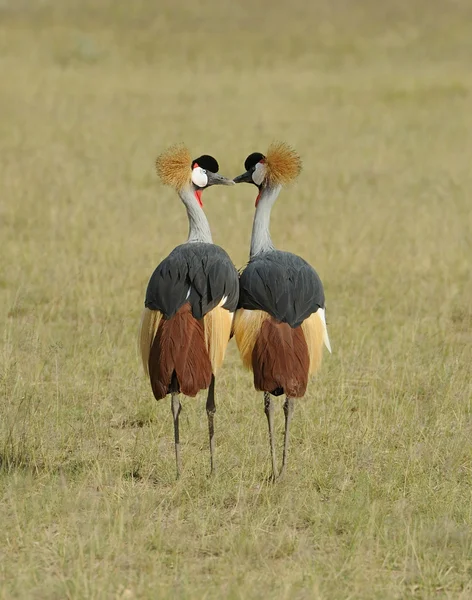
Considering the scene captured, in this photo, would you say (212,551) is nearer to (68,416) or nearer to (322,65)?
(68,416)

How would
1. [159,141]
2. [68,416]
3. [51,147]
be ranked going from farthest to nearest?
[159,141] < [51,147] < [68,416]

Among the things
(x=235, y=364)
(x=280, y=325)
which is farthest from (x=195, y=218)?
(x=235, y=364)

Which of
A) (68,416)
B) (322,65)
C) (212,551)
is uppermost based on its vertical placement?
(322,65)

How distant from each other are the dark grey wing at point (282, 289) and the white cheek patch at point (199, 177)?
62 centimetres

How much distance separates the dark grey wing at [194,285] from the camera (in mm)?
5316

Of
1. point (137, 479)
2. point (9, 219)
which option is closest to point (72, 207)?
point (9, 219)

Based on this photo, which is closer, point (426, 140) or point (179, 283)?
point (179, 283)

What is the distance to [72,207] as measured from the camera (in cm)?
1235

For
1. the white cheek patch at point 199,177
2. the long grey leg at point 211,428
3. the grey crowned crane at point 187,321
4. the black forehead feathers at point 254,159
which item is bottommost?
the long grey leg at point 211,428

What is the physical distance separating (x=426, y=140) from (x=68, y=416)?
39.9 feet

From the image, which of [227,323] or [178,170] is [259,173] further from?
[227,323]

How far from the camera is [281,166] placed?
590cm

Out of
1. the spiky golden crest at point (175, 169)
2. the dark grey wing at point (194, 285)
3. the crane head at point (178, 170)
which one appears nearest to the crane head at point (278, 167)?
the crane head at point (178, 170)

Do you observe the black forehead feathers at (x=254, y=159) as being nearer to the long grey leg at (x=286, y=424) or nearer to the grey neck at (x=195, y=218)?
the grey neck at (x=195, y=218)
